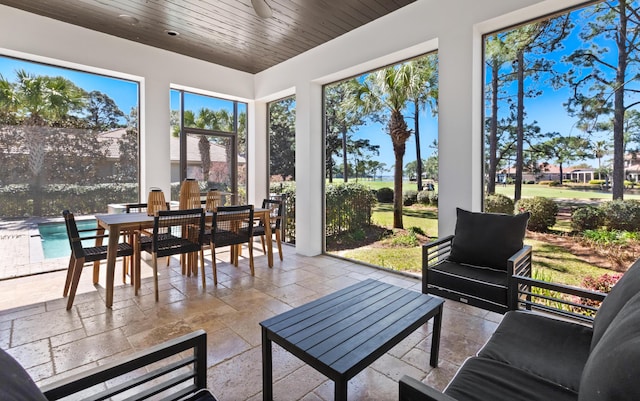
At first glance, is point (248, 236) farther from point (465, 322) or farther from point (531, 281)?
point (531, 281)

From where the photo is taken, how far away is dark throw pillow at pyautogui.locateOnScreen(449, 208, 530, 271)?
254 centimetres

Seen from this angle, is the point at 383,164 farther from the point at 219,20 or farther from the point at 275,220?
the point at 219,20

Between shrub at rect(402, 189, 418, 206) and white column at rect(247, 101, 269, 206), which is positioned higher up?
white column at rect(247, 101, 269, 206)

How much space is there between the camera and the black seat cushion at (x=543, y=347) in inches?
50.3

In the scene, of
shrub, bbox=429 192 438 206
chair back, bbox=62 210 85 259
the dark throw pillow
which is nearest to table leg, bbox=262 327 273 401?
the dark throw pillow

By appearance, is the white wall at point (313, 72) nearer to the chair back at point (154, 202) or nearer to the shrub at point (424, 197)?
the shrub at point (424, 197)

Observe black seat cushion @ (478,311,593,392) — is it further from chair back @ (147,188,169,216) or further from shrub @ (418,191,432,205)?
chair back @ (147,188,169,216)

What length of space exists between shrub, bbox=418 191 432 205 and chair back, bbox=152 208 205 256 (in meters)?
2.58

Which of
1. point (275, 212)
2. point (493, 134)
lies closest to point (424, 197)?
point (493, 134)

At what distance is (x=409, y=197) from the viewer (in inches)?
164

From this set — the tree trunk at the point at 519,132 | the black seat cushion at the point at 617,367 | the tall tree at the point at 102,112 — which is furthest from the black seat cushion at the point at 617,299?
the tall tree at the point at 102,112

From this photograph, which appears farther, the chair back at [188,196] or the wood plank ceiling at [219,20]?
the chair back at [188,196]

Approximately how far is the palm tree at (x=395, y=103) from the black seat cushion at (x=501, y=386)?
3049 mm

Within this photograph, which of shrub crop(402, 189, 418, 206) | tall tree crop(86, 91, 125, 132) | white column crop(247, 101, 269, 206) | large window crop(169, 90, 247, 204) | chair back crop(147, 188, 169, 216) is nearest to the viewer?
chair back crop(147, 188, 169, 216)
